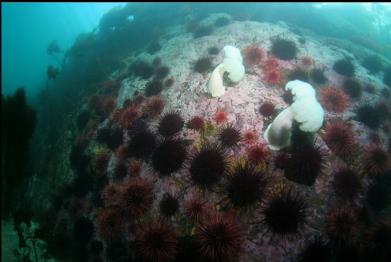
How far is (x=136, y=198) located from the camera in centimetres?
757

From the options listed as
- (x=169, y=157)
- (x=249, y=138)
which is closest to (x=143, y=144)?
(x=169, y=157)

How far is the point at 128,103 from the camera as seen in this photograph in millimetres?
11219

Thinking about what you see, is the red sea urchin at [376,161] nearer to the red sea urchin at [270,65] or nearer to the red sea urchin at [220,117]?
the red sea urchin at [220,117]

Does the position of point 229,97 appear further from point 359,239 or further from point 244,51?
point 359,239

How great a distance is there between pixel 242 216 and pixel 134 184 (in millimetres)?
3082

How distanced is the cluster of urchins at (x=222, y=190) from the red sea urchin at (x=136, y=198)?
27 millimetres

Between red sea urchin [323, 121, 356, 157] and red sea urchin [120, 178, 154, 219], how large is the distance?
5.29 m

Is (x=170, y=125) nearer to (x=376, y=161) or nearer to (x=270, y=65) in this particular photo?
(x=270, y=65)

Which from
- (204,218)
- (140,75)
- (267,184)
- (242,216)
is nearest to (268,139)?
(267,184)

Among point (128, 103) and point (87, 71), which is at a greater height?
point (128, 103)

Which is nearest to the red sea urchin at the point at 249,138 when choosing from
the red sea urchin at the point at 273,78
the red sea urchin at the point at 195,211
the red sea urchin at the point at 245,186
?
the red sea urchin at the point at 245,186

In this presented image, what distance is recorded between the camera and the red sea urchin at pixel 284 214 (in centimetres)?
643

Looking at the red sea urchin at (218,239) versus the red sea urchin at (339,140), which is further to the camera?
the red sea urchin at (339,140)

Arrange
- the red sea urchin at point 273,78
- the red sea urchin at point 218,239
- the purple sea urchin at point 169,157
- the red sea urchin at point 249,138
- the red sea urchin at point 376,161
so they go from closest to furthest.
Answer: the red sea urchin at point 218,239 → the red sea urchin at point 376,161 → the purple sea urchin at point 169,157 → the red sea urchin at point 249,138 → the red sea urchin at point 273,78
